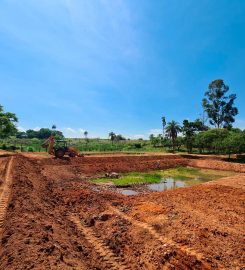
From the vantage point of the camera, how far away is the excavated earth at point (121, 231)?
6.75 meters

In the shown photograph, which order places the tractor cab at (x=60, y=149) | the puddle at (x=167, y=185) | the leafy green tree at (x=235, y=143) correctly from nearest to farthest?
the puddle at (x=167, y=185) → the tractor cab at (x=60, y=149) → the leafy green tree at (x=235, y=143)

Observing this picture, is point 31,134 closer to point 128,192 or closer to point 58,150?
point 58,150

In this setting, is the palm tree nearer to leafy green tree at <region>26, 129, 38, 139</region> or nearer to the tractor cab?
the tractor cab

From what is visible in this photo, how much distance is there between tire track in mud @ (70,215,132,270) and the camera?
727cm

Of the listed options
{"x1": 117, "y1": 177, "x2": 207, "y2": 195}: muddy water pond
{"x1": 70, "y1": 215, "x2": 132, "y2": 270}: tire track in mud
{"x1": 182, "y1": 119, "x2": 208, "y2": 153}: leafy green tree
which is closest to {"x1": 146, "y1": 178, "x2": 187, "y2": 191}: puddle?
{"x1": 117, "y1": 177, "x2": 207, "y2": 195}: muddy water pond

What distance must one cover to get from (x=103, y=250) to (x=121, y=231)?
56.5 inches

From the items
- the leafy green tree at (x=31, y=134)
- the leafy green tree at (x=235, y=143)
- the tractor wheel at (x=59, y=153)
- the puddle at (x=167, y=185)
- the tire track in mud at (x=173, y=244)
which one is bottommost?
the puddle at (x=167, y=185)

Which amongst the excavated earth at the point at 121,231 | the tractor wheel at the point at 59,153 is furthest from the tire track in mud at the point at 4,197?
the tractor wheel at the point at 59,153

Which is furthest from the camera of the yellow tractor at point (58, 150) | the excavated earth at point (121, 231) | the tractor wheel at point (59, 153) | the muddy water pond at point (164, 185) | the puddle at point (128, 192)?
the yellow tractor at point (58, 150)

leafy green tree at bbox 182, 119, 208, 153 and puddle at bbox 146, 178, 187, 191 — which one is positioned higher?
leafy green tree at bbox 182, 119, 208, 153

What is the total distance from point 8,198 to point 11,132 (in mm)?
30499

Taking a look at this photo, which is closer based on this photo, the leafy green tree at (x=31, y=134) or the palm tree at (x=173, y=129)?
the palm tree at (x=173, y=129)

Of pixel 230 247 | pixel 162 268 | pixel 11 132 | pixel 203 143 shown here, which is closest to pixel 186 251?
pixel 162 268

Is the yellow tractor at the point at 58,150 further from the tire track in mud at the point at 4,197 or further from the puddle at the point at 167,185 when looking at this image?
the tire track in mud at the point at 4,197
